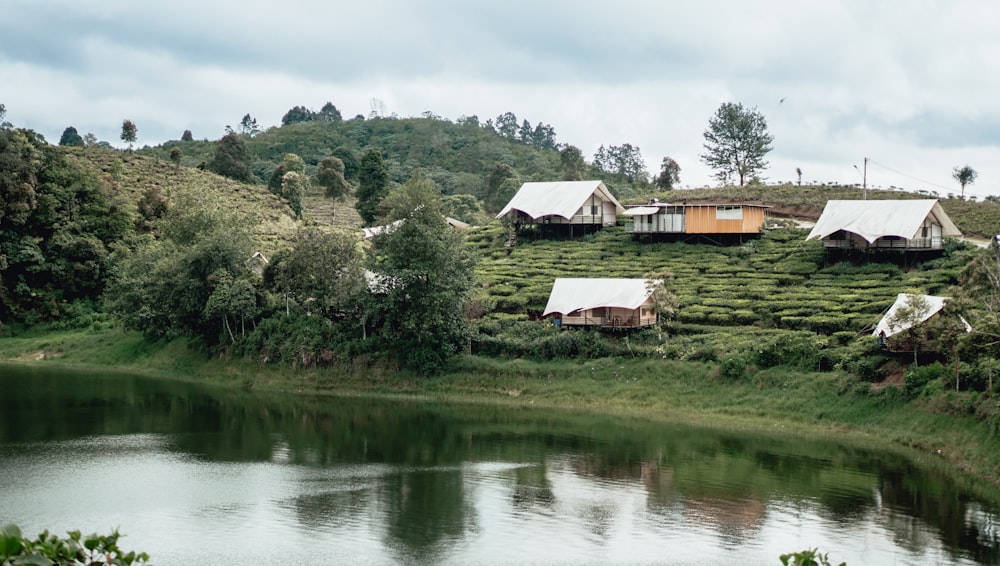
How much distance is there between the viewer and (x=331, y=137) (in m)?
167

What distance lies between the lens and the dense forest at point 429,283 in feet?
176

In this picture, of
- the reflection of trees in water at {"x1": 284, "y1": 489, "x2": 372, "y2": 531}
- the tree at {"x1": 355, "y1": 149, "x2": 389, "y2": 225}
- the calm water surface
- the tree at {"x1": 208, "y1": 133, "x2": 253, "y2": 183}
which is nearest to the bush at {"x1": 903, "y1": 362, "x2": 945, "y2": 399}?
the calm water surface

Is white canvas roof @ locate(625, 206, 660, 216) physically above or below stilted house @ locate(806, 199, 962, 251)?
above

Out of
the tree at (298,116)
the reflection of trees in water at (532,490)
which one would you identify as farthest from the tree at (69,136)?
the reflection of trees in water at (532,490)

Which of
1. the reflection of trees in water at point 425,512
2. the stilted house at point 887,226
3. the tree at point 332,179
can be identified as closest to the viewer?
the reflection of trees in water at point 425,512

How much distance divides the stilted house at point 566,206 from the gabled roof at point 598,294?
64.1 feet

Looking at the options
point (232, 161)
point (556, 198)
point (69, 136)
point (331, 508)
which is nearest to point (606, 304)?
point (556, 198)

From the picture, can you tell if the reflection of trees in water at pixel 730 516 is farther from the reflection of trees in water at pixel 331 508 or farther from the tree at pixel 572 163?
the tree at pixel 572 163

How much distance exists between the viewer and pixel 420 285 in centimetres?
5916

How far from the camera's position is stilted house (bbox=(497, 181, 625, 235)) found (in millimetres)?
81750

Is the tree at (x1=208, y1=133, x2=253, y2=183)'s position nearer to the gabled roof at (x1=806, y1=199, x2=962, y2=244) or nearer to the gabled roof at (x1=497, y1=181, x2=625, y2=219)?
the gabled roof at (x1=497, y1=181, x2=625, y2=219)

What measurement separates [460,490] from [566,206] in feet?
152

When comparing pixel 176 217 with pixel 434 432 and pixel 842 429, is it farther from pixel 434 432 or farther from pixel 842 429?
pixel 842 429

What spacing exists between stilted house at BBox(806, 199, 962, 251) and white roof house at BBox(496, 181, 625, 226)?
62.9ft
